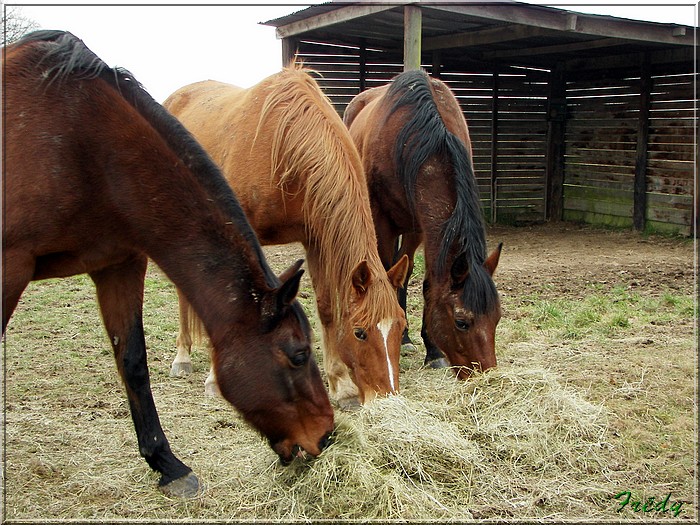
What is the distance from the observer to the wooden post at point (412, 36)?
7199 mm

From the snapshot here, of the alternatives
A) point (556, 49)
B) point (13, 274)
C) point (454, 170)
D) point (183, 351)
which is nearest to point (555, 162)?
point (556, 49)

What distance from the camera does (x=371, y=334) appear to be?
3.56 m

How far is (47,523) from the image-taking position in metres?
2.76

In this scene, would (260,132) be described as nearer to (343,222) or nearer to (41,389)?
(343,222)

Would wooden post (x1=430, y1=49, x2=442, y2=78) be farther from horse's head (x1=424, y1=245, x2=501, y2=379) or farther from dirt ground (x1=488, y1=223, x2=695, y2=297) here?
horse's head (x1=424, y1=245, x2=501, y2=379)

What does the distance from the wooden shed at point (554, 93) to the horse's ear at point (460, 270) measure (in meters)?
5.14

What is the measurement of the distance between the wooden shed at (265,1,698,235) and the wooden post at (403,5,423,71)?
861 mm

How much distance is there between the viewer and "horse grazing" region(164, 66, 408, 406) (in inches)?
141


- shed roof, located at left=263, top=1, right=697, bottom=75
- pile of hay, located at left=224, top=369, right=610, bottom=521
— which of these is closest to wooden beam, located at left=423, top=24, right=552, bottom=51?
shed roof, located at left=263, top=1, right=697, bottom=75

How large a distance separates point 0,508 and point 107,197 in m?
1.46

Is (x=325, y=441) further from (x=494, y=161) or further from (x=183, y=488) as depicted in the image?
(x=494, y=161)

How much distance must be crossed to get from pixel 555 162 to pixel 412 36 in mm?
6783

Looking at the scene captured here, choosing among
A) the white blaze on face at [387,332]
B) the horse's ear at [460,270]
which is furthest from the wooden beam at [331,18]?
A: the white blaze on face at [387,332]

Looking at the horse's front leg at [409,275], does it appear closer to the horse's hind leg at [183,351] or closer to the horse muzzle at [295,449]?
the horse's hind leg at [183,351]
